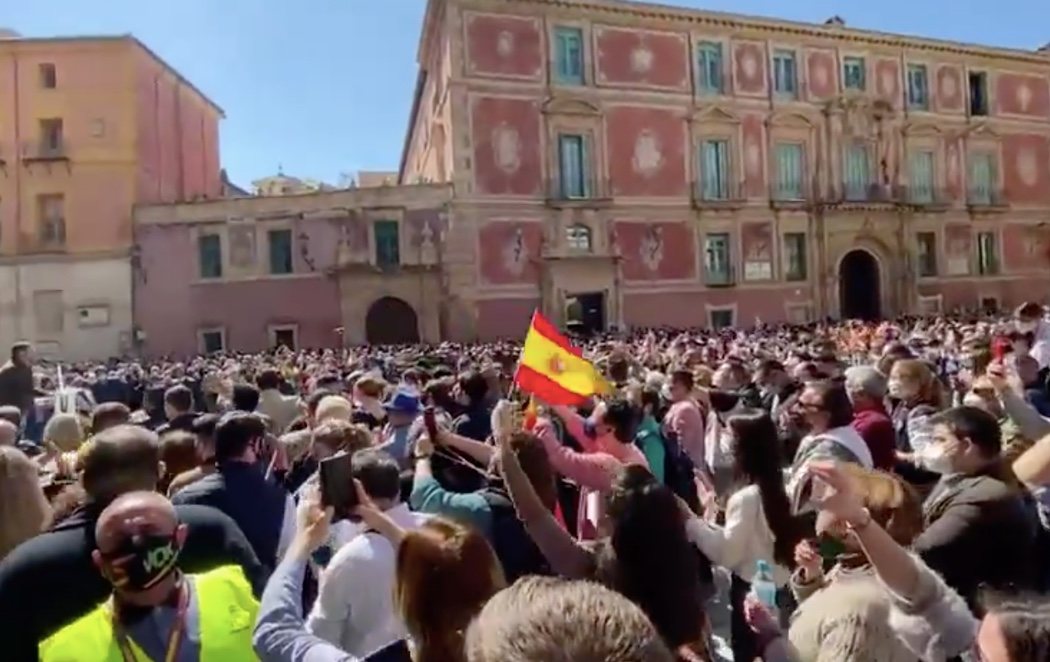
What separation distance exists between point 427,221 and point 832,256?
49.5 ft

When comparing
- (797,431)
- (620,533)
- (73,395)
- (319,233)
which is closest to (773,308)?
(319,233)

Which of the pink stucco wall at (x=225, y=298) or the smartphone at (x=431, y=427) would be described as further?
the pink stucco wall at (x=225, y=298)

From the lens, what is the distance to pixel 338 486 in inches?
119

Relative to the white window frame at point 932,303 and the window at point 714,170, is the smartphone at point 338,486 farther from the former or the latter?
the white window frame at point 932,303

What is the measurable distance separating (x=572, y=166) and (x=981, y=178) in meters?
18.1

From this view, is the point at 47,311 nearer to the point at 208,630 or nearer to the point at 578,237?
the point at 578,237

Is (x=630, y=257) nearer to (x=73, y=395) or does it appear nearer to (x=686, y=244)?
(x=686, y=244)

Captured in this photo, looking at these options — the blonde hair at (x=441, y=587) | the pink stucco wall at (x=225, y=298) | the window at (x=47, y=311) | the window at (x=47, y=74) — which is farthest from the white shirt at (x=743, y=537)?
the window at (x=47, y=74)

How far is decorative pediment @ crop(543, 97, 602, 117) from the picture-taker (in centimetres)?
3309

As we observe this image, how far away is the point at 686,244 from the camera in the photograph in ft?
116

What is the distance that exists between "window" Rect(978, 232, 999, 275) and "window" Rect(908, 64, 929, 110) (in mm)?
5538

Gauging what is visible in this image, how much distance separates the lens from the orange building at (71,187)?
107 ft

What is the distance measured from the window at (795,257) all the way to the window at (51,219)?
24.0 metres

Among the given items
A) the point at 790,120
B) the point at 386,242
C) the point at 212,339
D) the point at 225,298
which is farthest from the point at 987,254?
the point at 212,339
